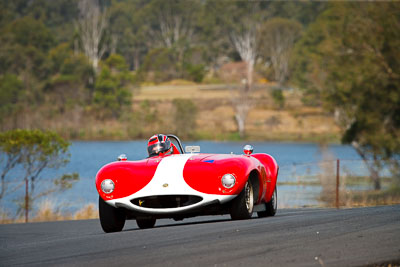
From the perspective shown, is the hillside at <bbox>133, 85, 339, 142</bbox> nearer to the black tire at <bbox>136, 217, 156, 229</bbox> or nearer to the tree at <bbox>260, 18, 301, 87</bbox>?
the tree at <bbox>260, 18, 301, 87</bbox>

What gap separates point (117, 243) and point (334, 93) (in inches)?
1266

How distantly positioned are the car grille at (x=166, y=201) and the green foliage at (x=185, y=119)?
214 feet

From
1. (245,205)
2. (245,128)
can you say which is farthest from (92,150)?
(245,205)

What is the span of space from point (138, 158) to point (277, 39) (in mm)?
65632

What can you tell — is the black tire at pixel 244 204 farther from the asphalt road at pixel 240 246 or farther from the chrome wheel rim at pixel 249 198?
the asphalt road at pixel 240 246

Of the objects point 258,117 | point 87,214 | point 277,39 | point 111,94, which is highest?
point 277,39

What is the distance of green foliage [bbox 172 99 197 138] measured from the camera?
76812mm

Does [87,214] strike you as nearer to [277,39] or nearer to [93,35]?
[277,39]

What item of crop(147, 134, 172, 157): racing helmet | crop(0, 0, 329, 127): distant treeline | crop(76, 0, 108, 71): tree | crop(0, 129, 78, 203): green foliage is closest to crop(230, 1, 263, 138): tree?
crop(0, 0, 329, 127): distant treeline

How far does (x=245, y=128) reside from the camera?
79750mm

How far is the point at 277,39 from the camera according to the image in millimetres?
108500

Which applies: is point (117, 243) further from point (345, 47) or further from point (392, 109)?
point (345, 47)

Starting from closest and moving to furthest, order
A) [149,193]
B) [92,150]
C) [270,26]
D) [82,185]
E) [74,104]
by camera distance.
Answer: [149,193], [82,185], [92,150], [74,104], [270,26]

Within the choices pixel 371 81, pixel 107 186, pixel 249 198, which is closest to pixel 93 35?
pixel 371 81
